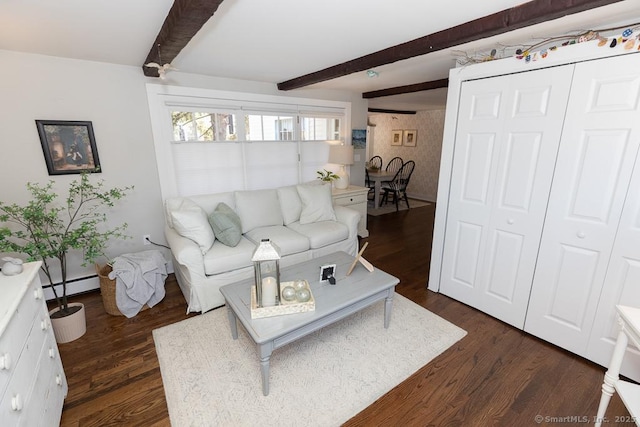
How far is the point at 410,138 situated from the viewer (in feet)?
22.7

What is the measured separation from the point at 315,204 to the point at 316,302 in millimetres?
1635

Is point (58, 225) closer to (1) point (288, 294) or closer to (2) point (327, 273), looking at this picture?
(1) point (288, 294)

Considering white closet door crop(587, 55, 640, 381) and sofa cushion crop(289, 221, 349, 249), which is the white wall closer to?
sofa cushion crop(289, 221, 349, 249)

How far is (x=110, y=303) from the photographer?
2.37 m

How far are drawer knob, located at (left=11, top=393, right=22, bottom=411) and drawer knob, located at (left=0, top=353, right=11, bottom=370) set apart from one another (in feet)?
0.36

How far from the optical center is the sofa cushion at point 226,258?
2359mm

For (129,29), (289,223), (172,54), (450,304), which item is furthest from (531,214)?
(129,29)

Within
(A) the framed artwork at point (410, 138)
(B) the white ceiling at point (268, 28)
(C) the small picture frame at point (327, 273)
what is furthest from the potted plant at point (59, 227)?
(A) the framed artwork at point (410, 138)

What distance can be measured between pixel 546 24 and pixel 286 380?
264 cm

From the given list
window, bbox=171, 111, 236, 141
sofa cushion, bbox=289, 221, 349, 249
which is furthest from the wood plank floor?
window, bbox=171, 111, 236, 141

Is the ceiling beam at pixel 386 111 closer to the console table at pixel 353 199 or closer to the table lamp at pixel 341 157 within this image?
the table lamp at pixel 341 157

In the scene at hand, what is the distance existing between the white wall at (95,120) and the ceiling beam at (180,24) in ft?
2.64

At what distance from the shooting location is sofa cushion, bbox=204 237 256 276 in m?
2.36

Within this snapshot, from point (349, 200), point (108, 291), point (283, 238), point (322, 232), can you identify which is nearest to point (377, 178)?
point (349, 200)
